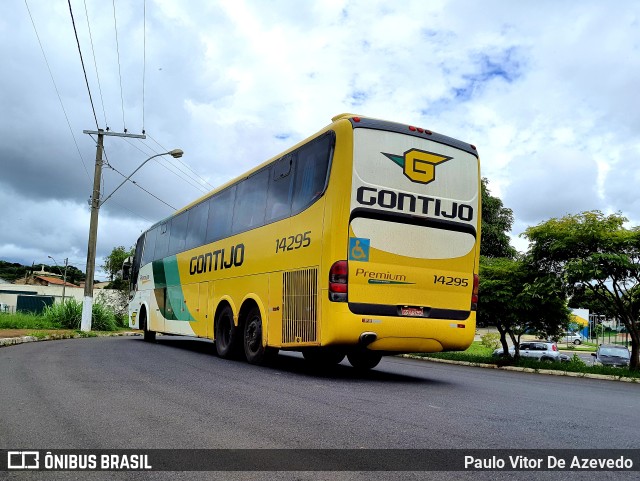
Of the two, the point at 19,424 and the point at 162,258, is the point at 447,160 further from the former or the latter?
the point at 162,258

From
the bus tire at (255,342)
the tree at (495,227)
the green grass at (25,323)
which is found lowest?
the green grass at (25,323)

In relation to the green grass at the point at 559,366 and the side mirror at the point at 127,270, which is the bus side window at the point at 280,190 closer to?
the green grass at the point at 559,366

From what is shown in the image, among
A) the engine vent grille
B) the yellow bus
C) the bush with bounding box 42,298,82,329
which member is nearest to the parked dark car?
the yellow bus

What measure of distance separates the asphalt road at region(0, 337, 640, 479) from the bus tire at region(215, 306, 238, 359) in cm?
228

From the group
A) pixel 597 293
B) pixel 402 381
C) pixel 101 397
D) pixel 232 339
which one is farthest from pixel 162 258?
pixel 597 293

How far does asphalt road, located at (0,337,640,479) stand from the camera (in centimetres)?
462

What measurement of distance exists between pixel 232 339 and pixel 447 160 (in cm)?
576

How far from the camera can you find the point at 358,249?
869 centimetres

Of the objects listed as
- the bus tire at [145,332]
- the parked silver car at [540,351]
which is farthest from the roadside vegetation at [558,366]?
the parked silver car at [540,351]

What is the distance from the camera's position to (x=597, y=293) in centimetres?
1570

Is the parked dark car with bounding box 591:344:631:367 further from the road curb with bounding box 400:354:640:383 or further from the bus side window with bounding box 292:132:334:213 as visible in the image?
the bus side window with bounding box 292:132:334:213

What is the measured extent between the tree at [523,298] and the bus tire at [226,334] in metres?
8.91

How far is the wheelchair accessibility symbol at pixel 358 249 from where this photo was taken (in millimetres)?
8633

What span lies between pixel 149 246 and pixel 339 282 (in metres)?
12.7
